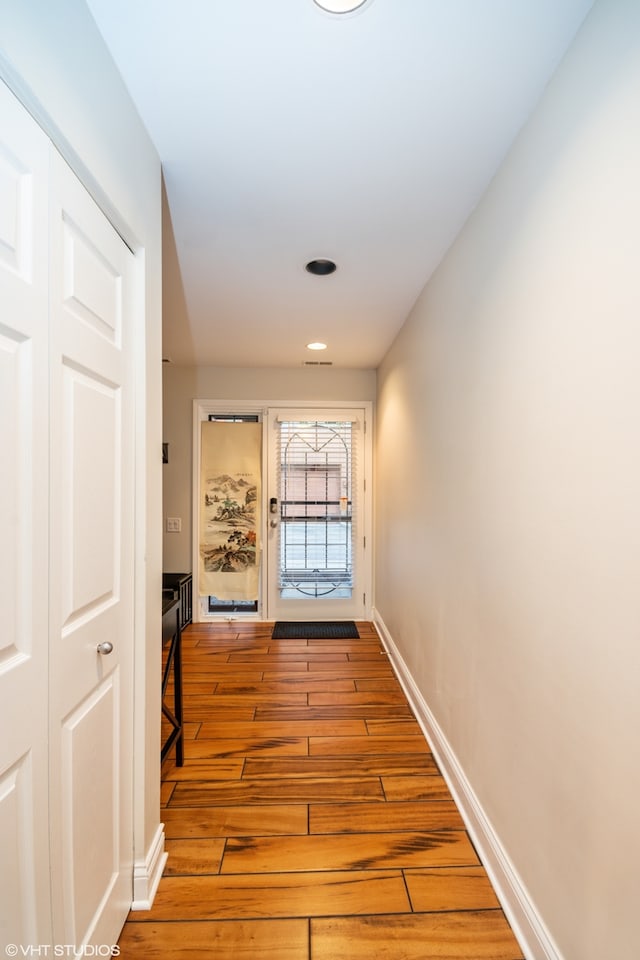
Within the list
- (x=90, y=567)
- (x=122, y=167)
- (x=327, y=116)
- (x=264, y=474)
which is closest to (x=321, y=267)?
(x=327, y=116)

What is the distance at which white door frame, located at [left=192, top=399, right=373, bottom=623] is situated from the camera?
14.0ft

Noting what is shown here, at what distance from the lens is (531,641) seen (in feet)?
4.29

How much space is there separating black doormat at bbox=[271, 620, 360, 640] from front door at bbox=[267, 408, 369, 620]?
0.26ft

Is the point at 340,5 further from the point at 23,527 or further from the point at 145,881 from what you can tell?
the point at 145,881

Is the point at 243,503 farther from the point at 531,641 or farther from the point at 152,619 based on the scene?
the point at 531,641

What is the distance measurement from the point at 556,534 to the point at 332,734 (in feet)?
5.82

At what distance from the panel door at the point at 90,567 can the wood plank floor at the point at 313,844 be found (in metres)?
0.30

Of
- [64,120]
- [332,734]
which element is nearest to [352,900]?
[332,734]

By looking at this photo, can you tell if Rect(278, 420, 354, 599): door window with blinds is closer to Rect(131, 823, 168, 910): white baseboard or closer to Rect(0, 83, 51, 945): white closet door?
Rect(131, 823, 168, 910): white baseboard

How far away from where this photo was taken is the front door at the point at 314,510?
4.30 m

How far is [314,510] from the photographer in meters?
4.31

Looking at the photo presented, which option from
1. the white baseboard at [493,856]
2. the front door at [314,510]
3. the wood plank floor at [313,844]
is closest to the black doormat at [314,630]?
the front door at [314,510]
